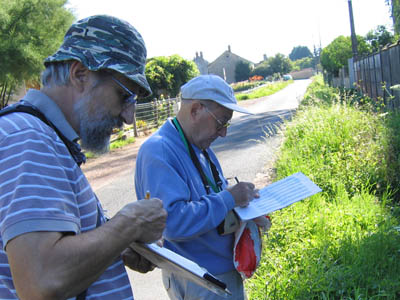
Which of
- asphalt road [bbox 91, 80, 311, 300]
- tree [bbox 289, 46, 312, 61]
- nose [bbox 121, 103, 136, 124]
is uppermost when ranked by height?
tree [bbox 289, 46, 312, 61]

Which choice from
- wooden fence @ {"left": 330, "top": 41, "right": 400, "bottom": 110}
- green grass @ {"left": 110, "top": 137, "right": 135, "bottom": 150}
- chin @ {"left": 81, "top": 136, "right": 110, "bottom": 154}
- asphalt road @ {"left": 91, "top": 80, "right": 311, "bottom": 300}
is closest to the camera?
chin @ {"left": 81, "top": 136, "right": 110, "bottom": 154}

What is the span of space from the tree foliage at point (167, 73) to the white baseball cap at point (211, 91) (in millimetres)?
23259

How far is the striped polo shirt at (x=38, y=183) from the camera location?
3.38ft

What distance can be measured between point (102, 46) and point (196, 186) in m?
1.02

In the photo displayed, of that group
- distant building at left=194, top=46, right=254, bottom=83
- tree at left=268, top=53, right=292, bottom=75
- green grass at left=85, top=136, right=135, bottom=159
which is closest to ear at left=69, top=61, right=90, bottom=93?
green grass at left=85, top=136, right=135, bottom=159

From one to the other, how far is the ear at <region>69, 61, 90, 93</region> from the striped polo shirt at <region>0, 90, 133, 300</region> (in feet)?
0.35

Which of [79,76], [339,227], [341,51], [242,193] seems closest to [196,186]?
[242,193]

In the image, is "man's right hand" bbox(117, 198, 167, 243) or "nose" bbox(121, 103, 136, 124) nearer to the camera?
"man's right hand" bbox(117, 198, 167, 243)

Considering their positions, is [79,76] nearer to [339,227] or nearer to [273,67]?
[339,227]

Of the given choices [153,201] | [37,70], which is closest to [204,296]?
[153,201]

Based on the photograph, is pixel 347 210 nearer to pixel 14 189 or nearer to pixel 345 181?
pixel 345 181

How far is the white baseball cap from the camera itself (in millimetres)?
2250

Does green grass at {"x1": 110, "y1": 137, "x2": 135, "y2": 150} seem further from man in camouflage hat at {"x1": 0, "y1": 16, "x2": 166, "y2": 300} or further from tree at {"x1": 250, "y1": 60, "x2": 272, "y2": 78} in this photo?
tree at {"x1": 250, "y1": 60, "x2": 272, "y2": 78}

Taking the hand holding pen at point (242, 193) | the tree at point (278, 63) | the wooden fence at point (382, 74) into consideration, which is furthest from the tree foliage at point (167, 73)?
the tree at point (278, 63)
